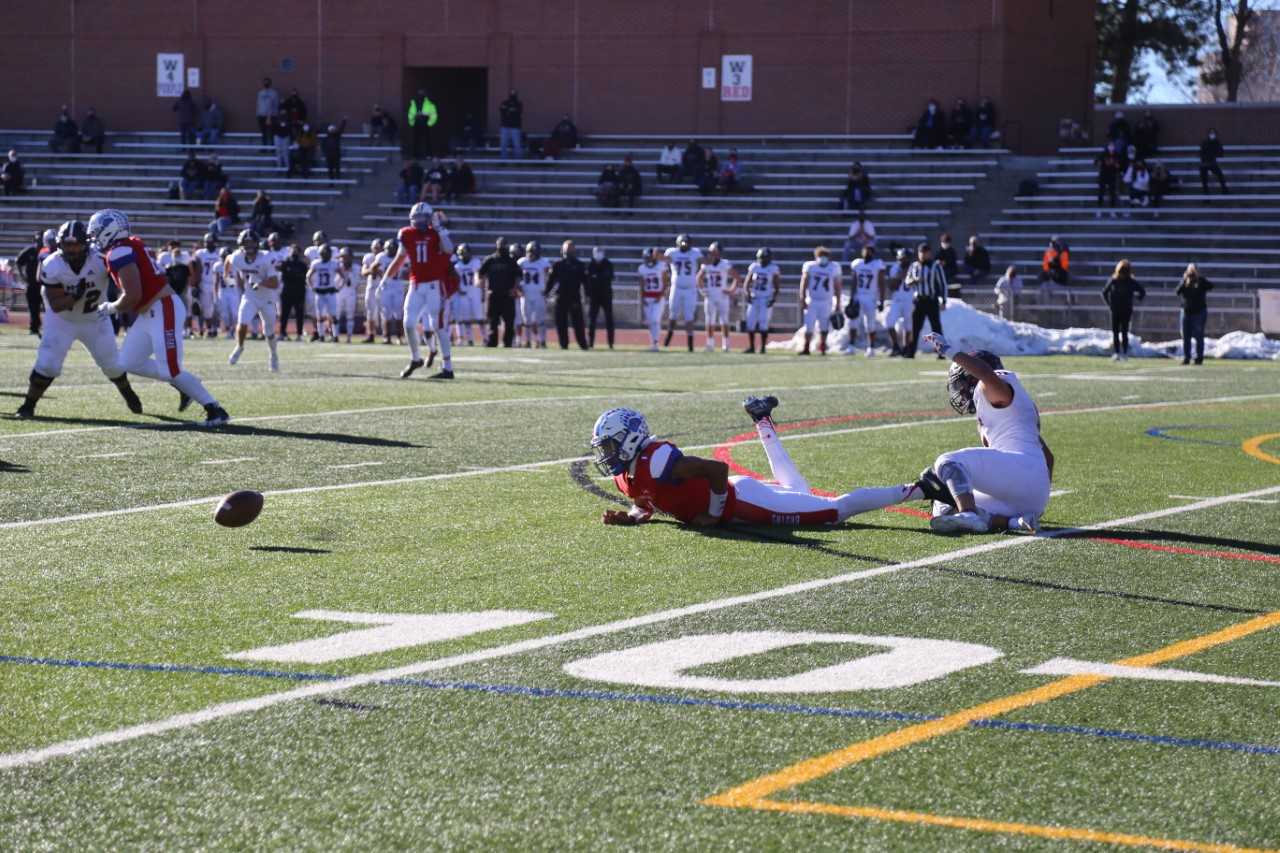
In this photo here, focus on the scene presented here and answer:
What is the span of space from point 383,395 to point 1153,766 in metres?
12.9

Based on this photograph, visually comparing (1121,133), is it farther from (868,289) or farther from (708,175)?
(868,289)

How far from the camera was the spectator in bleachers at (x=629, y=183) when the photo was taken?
1542 inches

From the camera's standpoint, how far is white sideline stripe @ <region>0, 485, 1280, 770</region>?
4496 mm

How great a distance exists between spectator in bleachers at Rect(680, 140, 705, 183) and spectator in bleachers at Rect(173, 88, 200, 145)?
1367cm

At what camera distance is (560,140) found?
139ft

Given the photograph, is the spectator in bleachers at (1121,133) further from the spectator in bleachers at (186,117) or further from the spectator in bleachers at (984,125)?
the spectator in bleachers at (186,117)

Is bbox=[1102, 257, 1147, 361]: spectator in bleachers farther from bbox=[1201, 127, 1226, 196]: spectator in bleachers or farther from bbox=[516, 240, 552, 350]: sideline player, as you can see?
bbox=[1201, 127, 1226, 196]: spectator in bleachers

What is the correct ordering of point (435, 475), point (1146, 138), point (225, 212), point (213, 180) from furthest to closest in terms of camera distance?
→ point (213, 180) → point (225, 212) → point (1146, 138) → point (435, 475)

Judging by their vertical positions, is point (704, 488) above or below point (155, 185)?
below

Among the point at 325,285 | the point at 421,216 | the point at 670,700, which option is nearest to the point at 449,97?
the point at 325,285

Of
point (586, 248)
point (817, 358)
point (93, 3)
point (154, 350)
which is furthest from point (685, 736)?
point (93, 3)

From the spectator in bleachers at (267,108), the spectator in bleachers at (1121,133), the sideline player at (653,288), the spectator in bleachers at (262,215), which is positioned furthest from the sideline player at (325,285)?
the spectator in bleachers at (1121,133)

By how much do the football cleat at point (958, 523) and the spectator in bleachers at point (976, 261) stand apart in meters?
25.3

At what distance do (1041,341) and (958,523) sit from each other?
2148cm
